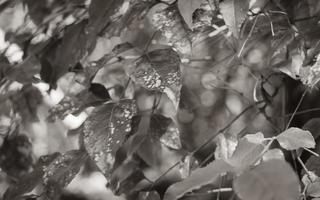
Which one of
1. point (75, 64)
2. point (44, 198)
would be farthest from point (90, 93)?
point (44, 198)

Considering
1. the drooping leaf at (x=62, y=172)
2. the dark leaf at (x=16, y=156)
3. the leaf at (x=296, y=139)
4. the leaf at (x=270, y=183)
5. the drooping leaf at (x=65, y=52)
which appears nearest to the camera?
the leaf at (x=270, y=183)

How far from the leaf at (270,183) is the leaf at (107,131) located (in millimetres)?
259

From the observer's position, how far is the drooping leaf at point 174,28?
26.3 inches

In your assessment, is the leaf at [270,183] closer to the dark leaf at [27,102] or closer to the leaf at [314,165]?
the leaf at [314,165]

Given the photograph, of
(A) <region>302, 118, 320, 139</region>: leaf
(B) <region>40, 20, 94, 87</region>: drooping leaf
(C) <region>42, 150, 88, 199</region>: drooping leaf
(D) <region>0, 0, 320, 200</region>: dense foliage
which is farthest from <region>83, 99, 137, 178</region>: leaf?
(A) <region>302, 118, 320, 139</region>: leaf

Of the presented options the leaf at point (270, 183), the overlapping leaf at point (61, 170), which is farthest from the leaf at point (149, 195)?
the leaf at point (270, 183)

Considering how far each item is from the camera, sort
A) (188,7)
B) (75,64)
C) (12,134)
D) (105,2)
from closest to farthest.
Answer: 1. (188,7)
2. (105,2)
3. (75,64)
4. (12,134)

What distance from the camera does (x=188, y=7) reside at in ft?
1.96

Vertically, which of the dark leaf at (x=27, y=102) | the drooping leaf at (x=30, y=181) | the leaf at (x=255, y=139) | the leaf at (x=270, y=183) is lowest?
the drooping leaf at (x=30, y=181)

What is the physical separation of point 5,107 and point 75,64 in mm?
230

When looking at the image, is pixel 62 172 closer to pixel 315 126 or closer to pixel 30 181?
pixel 30 181

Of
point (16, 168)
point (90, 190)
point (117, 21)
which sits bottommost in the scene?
point (90, 190)

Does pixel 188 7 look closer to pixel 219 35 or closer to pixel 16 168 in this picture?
pixel 219 35

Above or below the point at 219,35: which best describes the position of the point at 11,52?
above
